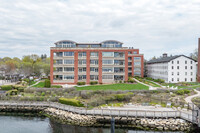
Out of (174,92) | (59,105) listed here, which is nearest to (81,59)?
(59,105)

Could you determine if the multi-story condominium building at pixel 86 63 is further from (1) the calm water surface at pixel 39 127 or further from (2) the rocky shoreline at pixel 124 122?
(1) the calm water surface at pixel 39 127

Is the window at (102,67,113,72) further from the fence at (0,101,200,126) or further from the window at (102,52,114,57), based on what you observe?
the fence at (0,101,200,126)

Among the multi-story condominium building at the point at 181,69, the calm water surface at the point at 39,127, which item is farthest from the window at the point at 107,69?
the calm water surface at the point at 39,127

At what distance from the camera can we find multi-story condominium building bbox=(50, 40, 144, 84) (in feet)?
200

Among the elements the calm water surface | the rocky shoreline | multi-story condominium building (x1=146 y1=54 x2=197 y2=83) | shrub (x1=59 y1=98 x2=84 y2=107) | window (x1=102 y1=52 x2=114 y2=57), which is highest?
window (x1=102 y1=52 x2=114 y2=57)

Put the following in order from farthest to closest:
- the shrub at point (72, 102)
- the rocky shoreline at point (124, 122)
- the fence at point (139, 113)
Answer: the shrub at point (72, 102), the rocky shoreline at point (124, 122), the fence at point (139, 113)

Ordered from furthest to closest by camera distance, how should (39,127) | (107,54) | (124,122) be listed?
(107,54)
(124,122)
(39,127)

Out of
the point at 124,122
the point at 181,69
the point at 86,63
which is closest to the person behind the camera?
the point at 124,122

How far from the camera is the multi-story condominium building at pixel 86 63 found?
6084 cm

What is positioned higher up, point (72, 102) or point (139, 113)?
point (72, 102)

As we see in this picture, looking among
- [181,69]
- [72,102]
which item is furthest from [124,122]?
[181,69]

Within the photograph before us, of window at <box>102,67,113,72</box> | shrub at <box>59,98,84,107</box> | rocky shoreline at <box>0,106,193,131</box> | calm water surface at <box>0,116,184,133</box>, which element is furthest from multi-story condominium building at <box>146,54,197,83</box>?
calm water surface at <box>0,116,184,133</box>

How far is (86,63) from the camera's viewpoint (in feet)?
201

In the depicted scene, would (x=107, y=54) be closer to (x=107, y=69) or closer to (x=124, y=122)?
(x=107, y=69)
